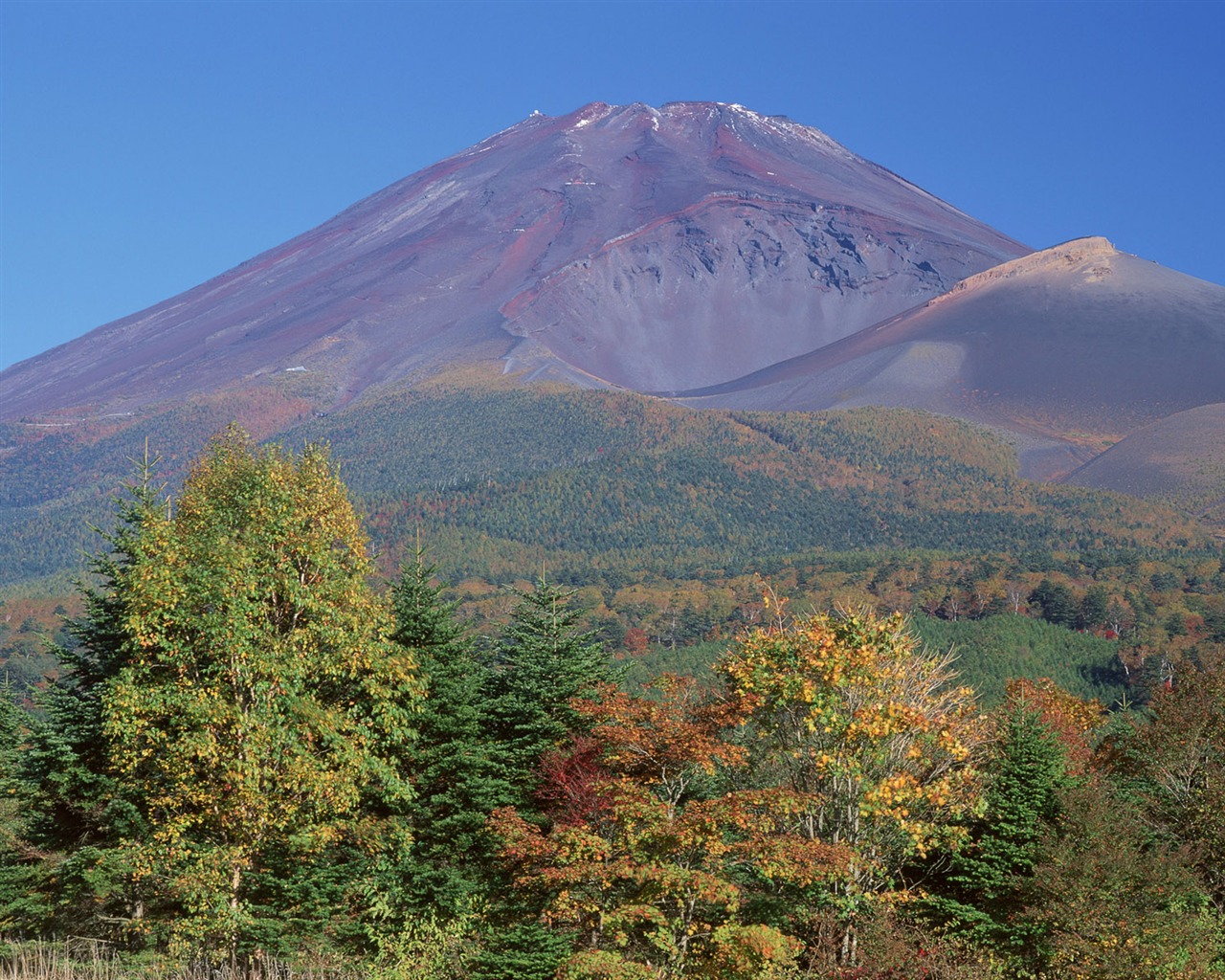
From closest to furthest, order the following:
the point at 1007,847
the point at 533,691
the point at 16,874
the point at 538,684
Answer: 1. the point at 1007,847
2. the point at 538,684
3. the point at 533,691
4. the point at 16,874

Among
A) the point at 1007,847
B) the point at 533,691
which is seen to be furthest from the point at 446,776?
the point at 1007,847

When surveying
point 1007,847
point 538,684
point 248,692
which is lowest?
point 1007,847

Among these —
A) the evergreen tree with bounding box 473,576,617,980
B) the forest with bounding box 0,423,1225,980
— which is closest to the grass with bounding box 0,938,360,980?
the forest with bounding box 0,423,1225,980

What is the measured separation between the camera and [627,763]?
22.0 metres

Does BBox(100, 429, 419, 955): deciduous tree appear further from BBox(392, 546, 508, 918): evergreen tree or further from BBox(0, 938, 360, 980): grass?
BBox(392, 546, 508, 918): evergreen tree

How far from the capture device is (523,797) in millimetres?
26422

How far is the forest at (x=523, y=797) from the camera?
68.7 feet

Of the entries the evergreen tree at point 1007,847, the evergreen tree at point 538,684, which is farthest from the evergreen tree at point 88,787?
the evergreen tree at point 1007,847

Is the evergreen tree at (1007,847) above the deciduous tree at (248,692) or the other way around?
the other way around

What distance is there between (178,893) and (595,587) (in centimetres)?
12209

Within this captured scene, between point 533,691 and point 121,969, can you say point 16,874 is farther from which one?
point 533,691

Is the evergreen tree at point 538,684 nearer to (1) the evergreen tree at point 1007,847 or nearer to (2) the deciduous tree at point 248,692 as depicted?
(2) the deciduous tree at point 248,692

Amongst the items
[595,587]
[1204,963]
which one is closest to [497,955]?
[1204,963]

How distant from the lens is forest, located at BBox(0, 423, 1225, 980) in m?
20.9
